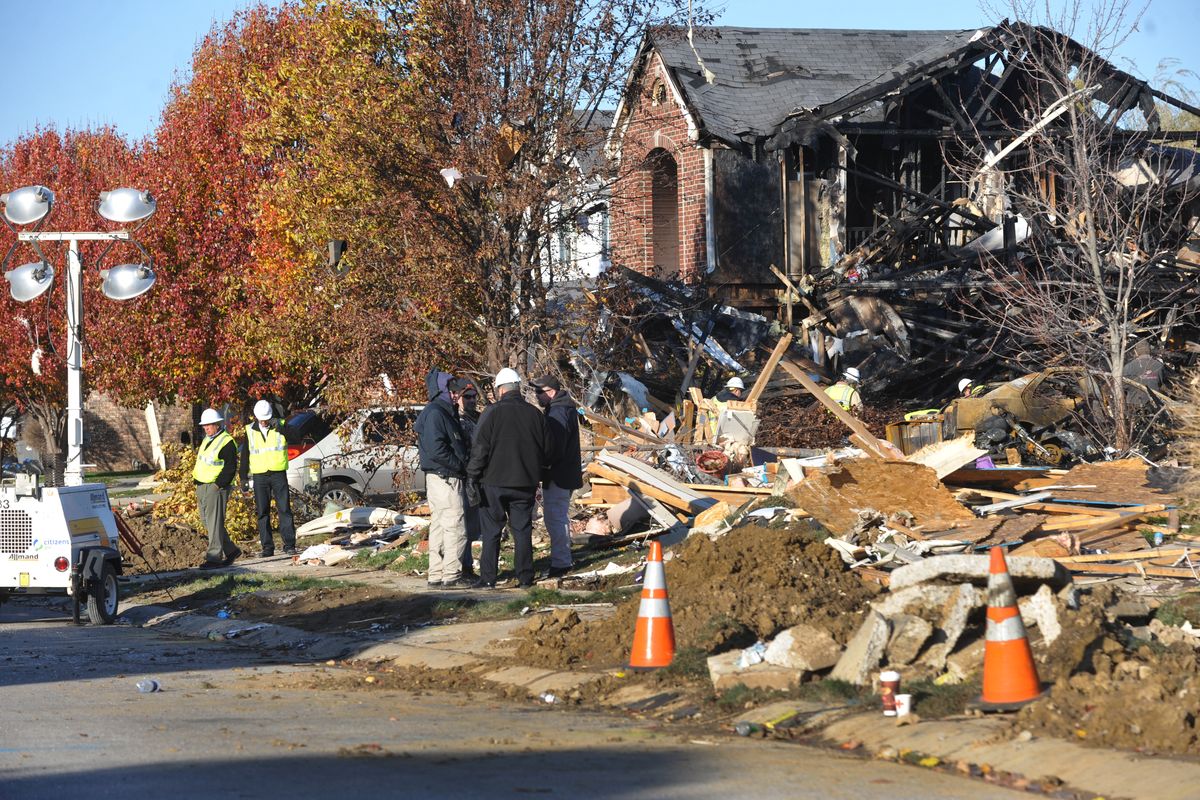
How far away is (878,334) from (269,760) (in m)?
19.1

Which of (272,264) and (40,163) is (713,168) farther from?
(40,163)

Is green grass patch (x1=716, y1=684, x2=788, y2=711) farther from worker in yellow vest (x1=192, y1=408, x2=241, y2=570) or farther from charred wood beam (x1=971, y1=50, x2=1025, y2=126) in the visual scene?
charred wood beam (x1=971, y1=50, x2=1025, y2=126)

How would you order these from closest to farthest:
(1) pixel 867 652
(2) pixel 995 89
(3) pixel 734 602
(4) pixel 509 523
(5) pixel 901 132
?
1. (1) pixel 867 652
2. (3) pixel 734 602
3. (4) pixel 509 523
4. (2) pixel 995 89
5. (5) pixel 901 132

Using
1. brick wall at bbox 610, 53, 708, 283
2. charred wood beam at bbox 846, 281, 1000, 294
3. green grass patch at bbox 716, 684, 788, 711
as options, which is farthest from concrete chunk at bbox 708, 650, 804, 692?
brick wall at bbox 610, 53, 708, 283

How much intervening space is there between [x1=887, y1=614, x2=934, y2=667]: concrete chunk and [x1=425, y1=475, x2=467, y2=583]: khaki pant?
6.68 metres

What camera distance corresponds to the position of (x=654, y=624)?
29.6 ft

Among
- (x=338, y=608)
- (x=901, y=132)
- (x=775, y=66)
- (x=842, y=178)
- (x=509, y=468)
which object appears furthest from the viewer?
(x=775, y=66)

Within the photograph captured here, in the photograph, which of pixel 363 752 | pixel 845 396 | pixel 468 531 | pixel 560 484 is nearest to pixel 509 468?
pixel 560 484

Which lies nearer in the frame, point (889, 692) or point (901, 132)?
point (889, 692)

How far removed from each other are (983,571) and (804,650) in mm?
1110

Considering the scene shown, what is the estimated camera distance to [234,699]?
29.0ft

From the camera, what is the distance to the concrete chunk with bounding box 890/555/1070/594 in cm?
824

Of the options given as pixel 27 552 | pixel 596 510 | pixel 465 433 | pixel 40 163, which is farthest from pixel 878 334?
pixel 40 163

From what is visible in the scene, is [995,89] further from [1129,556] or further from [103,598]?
[103,598]
